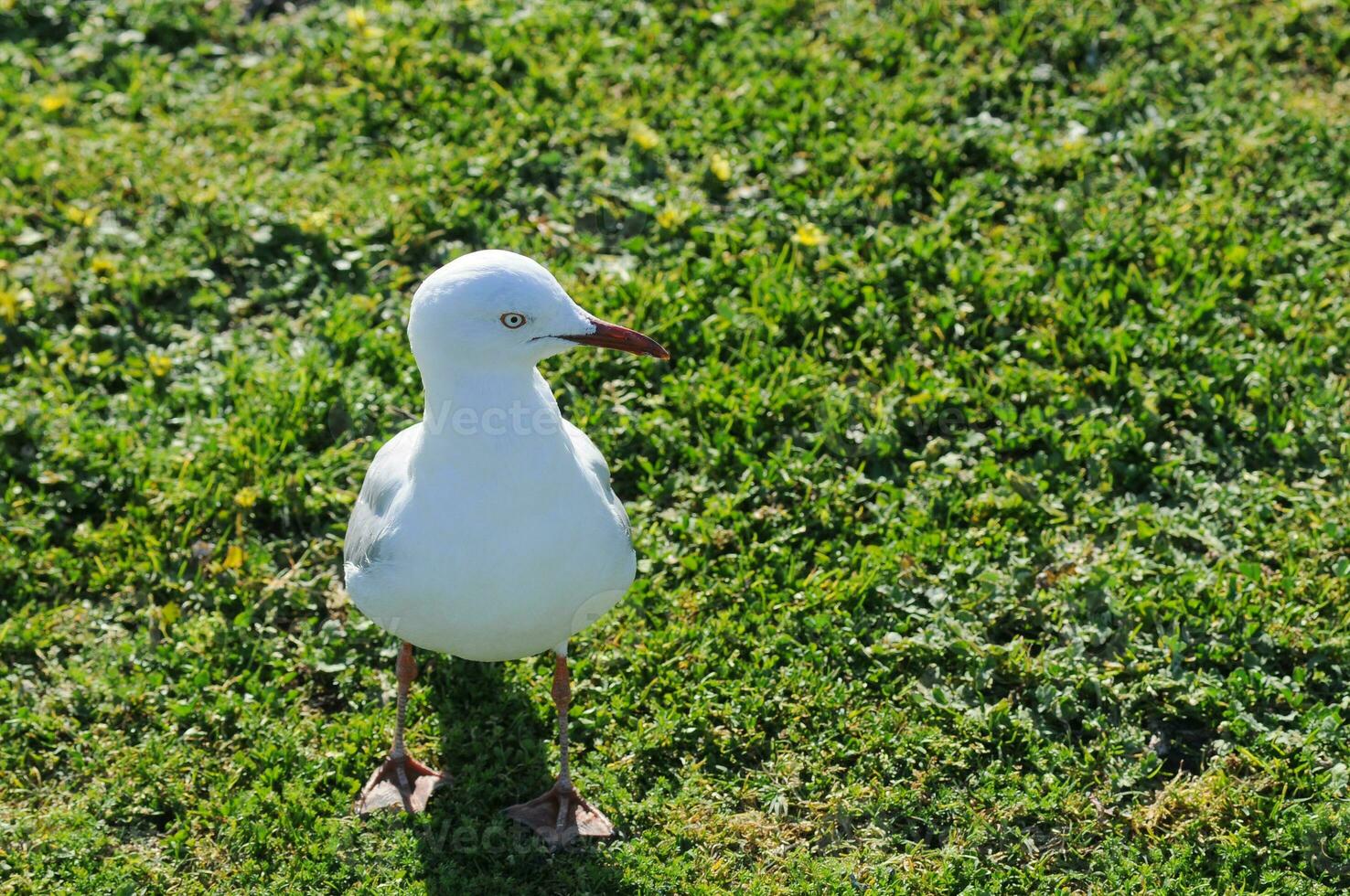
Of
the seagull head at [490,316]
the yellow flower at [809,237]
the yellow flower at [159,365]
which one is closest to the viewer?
the seagull head at [490,316]

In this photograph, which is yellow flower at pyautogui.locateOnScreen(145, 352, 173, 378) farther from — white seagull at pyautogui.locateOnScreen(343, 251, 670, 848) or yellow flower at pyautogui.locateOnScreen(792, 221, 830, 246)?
yellow flower at pyautogui.locateOnScreen(792, 221, 830, 246)

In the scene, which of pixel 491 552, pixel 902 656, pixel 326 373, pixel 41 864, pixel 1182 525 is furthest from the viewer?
pixel 326 373

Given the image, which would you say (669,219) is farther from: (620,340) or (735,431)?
(620,340)

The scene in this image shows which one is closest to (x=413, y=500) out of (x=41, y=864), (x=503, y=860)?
(x=503, y=860)

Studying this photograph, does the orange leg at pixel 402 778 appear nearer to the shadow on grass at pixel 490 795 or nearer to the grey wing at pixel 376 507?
the shadow on grass at pixel 490 795

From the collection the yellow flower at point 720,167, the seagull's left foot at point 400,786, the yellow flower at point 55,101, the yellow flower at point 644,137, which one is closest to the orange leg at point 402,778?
the seagull's left foot at point 400,786

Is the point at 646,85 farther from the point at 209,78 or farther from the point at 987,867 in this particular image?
the point at 987,867

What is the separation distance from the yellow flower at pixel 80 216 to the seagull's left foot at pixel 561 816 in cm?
366

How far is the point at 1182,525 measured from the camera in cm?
465

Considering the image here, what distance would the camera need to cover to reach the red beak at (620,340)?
3.51 m

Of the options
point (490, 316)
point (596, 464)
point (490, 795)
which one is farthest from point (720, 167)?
point (490, 795)

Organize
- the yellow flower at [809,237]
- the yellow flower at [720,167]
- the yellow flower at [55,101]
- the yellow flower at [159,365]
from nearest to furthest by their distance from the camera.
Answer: the yellow flower at [159,365], the yellow flower at [809,237], the yellow flower at [720,167], the yellow flower at [55,101]

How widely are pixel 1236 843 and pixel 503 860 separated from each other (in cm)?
212

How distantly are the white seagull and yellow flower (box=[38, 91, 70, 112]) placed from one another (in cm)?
414
